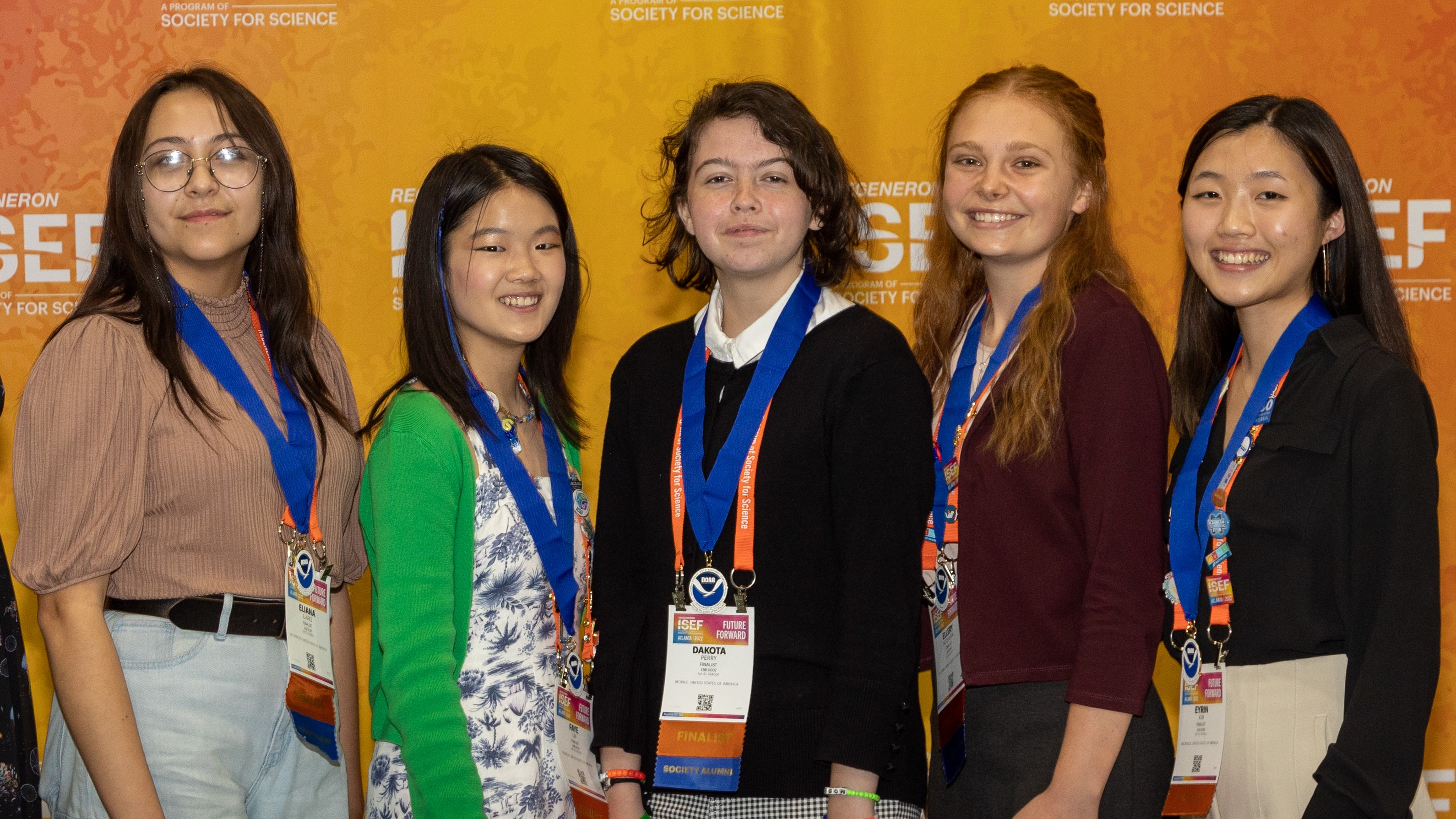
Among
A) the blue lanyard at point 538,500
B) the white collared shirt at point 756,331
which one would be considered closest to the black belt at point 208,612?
the blue lanyard at point 538,500

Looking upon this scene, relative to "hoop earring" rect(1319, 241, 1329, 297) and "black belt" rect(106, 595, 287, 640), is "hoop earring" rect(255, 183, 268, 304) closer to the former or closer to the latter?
"black belt" rect(106, 595, 287, 640)

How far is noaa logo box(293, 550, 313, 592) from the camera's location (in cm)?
205

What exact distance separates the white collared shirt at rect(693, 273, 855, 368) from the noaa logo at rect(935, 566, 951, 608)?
48 centimetres

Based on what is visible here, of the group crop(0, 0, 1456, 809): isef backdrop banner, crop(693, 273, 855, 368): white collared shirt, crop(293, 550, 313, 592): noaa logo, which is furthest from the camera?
crop(0, 0, 1456, 809): isef backdrop banner

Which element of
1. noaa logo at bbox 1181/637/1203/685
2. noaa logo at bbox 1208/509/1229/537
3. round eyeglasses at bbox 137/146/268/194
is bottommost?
noaa logo at bbox 1181/637/1203/685

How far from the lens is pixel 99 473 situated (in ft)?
6.08

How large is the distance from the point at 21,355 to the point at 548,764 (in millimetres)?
2306

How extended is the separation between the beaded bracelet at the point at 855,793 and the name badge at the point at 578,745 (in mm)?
457

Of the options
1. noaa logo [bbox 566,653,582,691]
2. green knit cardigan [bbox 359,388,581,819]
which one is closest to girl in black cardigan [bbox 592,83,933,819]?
noaa logo [bbox 566,653,582,691]

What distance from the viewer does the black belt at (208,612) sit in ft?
6.35

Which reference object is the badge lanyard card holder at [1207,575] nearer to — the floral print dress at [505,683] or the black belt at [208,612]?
the floral print dress at [505,683]

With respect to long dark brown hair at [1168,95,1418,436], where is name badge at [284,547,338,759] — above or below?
below

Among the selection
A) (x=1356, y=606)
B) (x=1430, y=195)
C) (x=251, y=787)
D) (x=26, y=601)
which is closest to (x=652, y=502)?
(x=251, y=787)

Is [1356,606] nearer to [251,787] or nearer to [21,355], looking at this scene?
[251,787]
